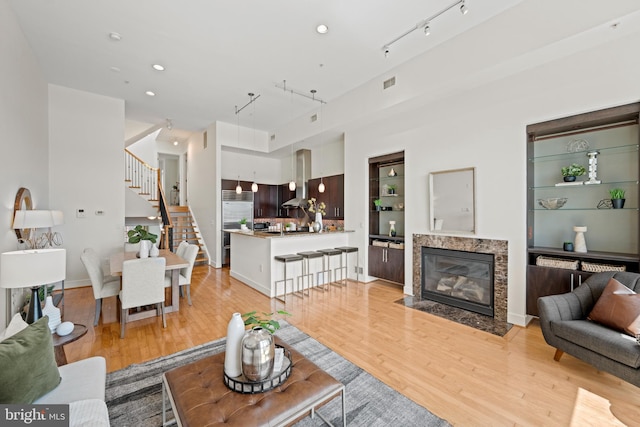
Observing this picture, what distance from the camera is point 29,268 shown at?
7.23 feet

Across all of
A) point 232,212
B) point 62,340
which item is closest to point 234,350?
point 62,340

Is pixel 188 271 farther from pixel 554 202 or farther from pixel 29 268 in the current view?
pixel 554 202

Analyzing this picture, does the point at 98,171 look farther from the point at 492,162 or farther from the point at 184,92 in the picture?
the point at 492,162

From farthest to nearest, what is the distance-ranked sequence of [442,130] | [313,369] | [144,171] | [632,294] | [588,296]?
1. [144,171]
2. [442,130]
3. [588,296]
4. [632,294]
5. [313,369]

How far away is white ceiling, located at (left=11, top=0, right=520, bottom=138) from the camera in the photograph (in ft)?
10.3

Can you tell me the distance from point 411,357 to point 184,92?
596 cm

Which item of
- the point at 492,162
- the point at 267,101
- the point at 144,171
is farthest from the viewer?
the point at 144,171

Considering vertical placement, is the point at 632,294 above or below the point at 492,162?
below

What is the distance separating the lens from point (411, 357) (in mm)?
2787

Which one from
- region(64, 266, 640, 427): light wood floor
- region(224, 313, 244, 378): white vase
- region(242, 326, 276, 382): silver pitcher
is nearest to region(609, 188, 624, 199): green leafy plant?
region(64, 266, 640, 427): light wood floor

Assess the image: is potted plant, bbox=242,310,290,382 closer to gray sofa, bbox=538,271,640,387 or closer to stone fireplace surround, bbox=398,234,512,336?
gray sofa, bbox=538,271,640,387

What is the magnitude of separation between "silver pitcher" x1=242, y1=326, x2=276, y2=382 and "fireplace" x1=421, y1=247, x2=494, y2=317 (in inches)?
138

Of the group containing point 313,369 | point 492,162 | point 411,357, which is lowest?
point 411,357

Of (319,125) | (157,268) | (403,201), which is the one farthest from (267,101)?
(157,268)
